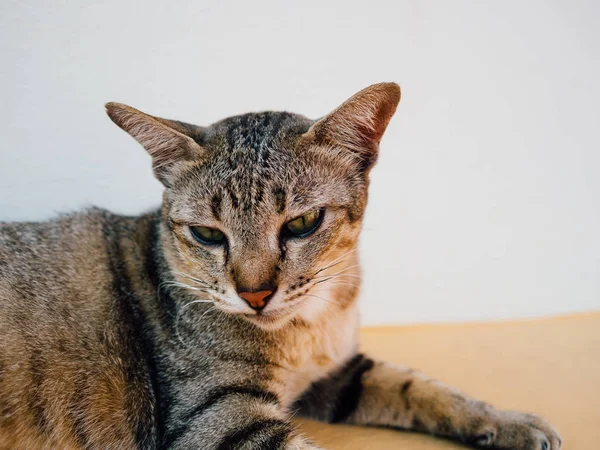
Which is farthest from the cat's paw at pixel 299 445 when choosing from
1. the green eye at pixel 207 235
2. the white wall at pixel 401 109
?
the white wall at pixel 401 109

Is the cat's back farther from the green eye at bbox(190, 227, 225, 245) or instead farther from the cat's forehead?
the cat's forehead

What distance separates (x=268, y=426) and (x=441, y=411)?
0.47 metres

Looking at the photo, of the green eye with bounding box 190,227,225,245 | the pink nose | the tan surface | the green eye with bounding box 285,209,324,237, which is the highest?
the green eye with bounding box 285,209,324,237

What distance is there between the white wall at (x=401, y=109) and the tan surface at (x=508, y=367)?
98mm

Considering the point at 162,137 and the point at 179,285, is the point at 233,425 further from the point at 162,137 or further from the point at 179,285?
the point at 162,137

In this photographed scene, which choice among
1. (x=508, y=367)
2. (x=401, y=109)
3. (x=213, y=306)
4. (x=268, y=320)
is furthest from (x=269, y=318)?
(x=401, y=109)

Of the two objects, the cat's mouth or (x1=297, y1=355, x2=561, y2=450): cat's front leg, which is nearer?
the cat's mouth

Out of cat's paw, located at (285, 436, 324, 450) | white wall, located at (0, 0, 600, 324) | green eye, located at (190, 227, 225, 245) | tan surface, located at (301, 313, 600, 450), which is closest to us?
cat's paw, located at (285, 436, 324, 450)

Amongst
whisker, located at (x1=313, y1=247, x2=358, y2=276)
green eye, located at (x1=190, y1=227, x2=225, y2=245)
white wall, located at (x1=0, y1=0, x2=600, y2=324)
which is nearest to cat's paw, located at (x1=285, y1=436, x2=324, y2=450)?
whisker, located at (x1=313, y1=247, x2=358, y2=276)

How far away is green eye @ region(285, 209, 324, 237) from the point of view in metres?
1.15

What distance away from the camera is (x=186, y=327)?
4.15 ft

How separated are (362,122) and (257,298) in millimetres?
440

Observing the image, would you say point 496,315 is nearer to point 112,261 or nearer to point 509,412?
point 509,412

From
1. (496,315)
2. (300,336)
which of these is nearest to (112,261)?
(300,336)
